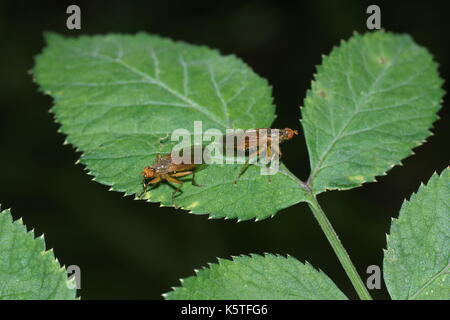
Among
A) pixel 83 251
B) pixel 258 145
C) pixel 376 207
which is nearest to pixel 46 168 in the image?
pixel 83 251

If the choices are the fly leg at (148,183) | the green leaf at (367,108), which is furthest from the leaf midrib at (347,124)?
the fly leg at (148,183)

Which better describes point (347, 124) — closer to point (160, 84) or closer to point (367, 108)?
point (367, 108)

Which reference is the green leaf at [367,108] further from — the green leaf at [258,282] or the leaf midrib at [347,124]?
the green leaf at [258,282]

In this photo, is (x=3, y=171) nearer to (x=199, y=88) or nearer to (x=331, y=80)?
(x=199, y=88)

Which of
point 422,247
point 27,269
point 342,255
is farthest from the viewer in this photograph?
point 342,255

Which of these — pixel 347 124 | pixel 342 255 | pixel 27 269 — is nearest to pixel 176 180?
pixel 27 269
